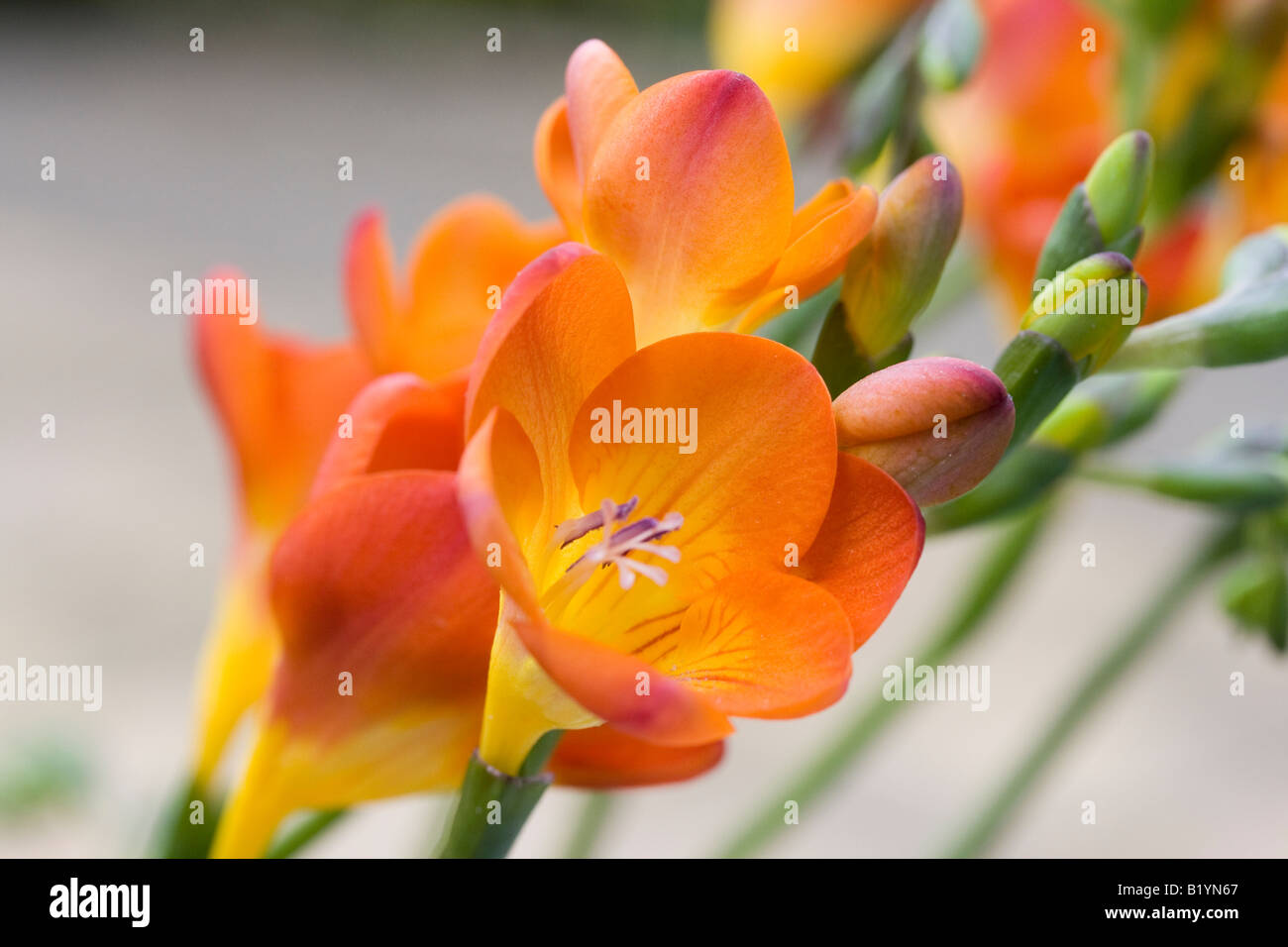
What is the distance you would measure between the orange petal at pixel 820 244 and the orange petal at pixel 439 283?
5 cm

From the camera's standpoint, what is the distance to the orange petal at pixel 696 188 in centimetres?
14

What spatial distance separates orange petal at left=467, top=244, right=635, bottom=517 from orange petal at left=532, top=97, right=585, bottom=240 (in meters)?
0.03

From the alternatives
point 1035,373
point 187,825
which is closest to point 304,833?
point 187,825

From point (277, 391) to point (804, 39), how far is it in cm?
17

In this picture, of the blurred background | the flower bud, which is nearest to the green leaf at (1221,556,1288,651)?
the blurred background

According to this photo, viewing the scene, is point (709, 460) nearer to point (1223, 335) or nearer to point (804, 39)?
point (1223, 335)

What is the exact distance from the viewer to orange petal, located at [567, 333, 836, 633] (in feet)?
0.44

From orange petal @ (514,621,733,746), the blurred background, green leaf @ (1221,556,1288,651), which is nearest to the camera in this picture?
orange petal @ (514,621,733,746)

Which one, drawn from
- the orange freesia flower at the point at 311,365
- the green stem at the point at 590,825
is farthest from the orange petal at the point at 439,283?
the green stem at the point at 590,825

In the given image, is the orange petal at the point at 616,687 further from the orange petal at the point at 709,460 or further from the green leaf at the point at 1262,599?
the green leaf at the point at 1262,599

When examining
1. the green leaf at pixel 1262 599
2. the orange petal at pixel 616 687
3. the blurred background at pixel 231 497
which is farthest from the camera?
the blurred background at pixel 231 497

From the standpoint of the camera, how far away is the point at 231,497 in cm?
25

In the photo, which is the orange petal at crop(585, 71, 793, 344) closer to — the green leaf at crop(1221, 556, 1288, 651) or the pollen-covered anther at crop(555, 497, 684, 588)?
the pollen-covered anther at crop(555, 497, 684, 588)

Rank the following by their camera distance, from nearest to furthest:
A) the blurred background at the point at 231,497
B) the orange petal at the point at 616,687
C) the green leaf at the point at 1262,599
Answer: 1. the orange petal at the point at 616,687
2. the green leaf at the point at 1262,599
3. the blurred background at the point at 231,497
